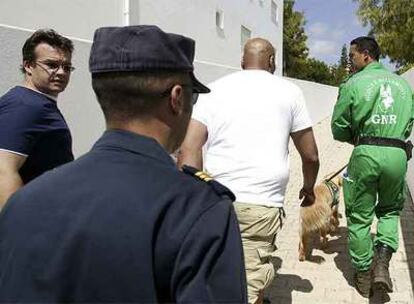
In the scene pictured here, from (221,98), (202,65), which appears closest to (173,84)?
(221,98)

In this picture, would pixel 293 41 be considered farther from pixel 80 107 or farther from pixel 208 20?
pixel 80 107

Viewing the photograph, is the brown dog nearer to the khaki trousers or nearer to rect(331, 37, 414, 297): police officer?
rect(331, 37, 414, 297): police officer

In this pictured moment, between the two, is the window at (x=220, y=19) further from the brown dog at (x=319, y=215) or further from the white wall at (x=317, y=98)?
the brown dog at (x=319, y=215)

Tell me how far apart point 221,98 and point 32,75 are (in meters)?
1.13

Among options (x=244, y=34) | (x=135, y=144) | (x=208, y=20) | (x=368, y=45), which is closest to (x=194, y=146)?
(x=135, y=144)

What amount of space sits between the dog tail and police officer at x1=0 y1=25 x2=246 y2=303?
4001 millimetres

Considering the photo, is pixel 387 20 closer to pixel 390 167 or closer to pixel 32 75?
pixel 390 167

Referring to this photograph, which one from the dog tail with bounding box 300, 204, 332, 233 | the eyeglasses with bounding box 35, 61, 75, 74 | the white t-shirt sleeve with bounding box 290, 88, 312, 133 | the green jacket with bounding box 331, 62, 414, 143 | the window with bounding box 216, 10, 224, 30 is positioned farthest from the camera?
the window with bounding box 216, 10, 224, 30

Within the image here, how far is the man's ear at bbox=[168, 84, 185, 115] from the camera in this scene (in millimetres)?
1295

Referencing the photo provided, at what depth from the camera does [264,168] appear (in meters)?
3.15

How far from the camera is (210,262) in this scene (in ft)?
3.72

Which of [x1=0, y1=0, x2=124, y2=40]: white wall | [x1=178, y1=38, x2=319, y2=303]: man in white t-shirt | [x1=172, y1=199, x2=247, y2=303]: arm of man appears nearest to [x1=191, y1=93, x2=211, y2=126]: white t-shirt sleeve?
[x1=178, y1=38, x2=319, y2=303]: man in white t-shirt

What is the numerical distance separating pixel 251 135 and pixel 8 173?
143 centimetres

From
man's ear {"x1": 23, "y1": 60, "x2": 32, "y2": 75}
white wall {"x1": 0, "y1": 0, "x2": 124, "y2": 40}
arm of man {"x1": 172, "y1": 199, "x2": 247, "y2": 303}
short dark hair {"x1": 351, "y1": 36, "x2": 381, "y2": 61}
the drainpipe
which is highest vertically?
the drainpipe
